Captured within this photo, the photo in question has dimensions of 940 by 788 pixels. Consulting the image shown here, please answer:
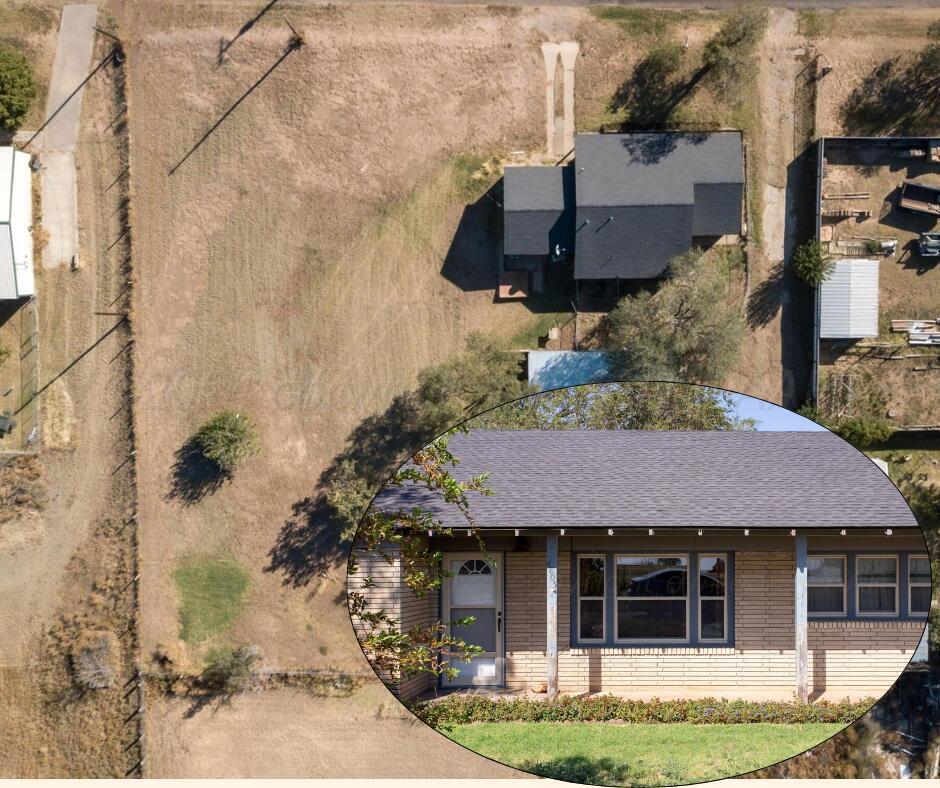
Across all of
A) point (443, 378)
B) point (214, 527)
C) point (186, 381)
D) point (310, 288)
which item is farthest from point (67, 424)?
point (443, 378)

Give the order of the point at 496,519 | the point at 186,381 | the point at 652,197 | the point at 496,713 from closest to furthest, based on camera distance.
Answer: the point at 496,519, the point at 496,713, the point at 652,197, the point at 186,381

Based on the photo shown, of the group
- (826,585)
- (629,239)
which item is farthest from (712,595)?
(629,239)

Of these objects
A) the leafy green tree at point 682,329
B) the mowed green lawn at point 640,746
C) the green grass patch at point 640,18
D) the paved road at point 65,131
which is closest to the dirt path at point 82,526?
the paved road at point 65,131

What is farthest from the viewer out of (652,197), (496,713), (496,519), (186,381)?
(186,381)

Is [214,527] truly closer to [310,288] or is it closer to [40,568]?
[40,568]

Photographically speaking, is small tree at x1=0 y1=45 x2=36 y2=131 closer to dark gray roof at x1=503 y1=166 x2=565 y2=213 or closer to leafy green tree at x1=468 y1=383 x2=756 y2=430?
dark gray roof at x1=503 y1=166 x2=565 y2=213

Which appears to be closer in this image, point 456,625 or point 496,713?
point 456,625

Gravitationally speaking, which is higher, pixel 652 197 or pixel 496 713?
pixel 652 197
